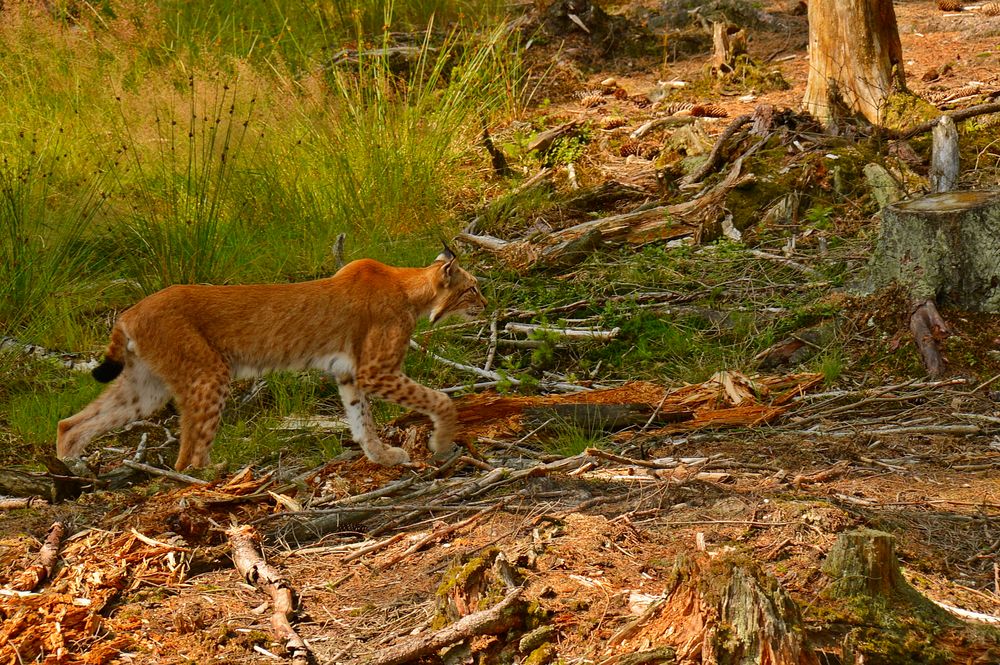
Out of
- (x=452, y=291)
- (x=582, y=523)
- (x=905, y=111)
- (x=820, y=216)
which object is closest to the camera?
(x=582, y=523)

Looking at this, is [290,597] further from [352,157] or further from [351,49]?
[351,49]

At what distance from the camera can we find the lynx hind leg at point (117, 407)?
593 centimetres

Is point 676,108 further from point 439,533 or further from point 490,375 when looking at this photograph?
point 439,533

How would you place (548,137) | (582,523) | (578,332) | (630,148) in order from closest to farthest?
(582,523), (578,332), (630,148), (548,137)

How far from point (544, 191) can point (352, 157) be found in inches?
72.5

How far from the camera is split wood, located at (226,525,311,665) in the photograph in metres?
3.46

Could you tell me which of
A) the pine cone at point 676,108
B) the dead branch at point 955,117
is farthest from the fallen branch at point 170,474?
the pine cone at point 676,108

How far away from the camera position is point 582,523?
13.6ft

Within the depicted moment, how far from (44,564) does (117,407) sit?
2.04 m

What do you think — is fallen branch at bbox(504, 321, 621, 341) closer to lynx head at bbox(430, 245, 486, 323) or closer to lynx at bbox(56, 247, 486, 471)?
lynx head at bbox(430, 245, 486, 323)

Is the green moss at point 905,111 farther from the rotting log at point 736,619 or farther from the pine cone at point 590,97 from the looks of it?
the rotting log at point 736,619

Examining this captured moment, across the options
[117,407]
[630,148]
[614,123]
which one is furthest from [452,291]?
[614,123]

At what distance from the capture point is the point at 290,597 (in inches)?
151

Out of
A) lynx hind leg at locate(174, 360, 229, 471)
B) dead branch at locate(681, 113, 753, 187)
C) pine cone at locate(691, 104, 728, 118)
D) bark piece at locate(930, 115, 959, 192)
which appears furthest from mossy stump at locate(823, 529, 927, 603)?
pine cone at locate(691, 104, 728, 118)
